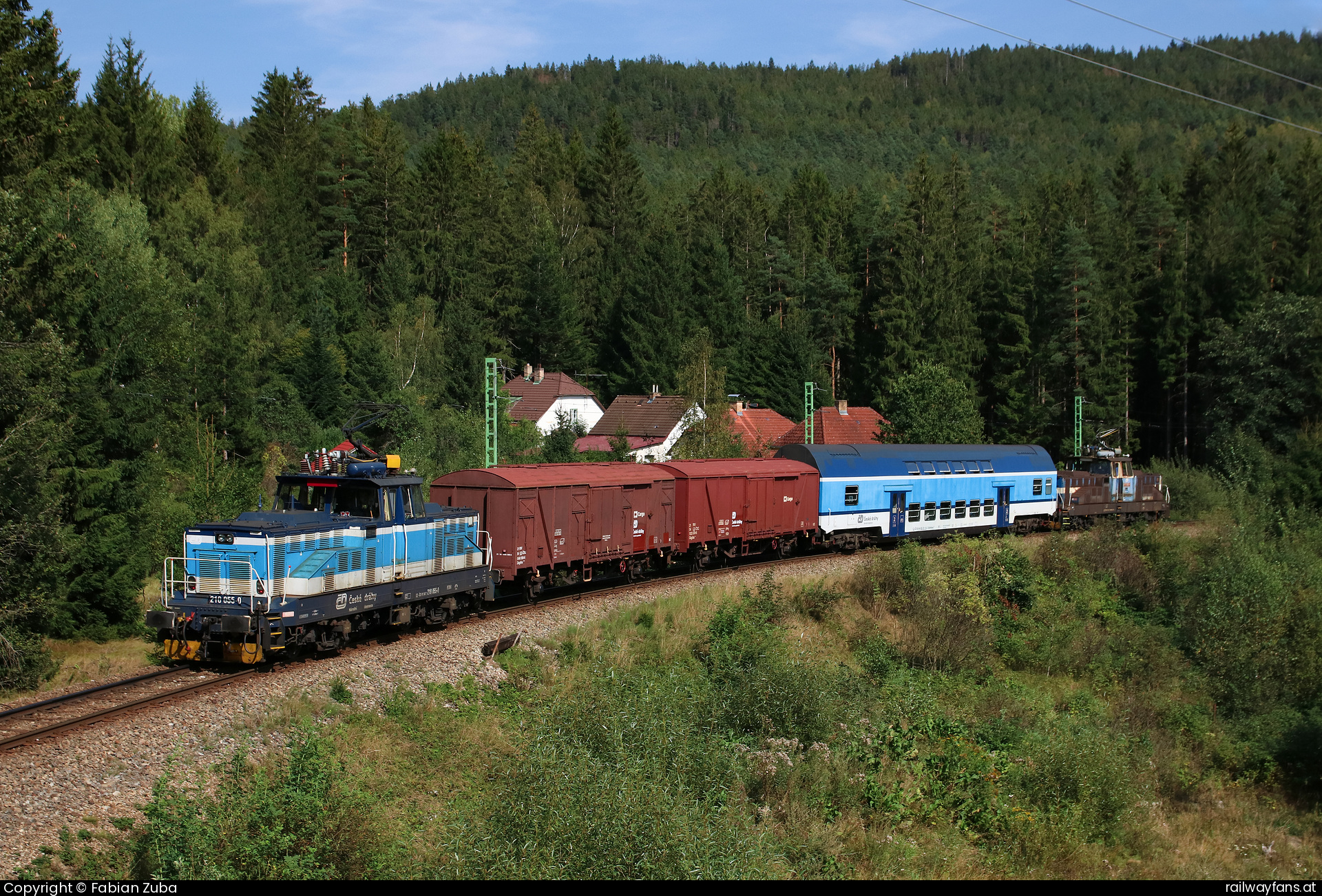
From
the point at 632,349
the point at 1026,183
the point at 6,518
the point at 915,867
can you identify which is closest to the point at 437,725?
the point at 915,867

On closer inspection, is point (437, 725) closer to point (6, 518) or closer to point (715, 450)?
point (6, 518)

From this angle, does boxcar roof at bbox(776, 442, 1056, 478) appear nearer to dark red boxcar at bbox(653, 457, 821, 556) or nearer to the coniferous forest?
dark red boxcar at bbox(653, 457, 821, 556)

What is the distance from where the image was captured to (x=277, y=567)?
16406 mm

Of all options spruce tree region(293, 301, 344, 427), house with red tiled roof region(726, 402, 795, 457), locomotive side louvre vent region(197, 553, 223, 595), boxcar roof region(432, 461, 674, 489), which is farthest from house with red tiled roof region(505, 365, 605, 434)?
locomotive side louvre vent region(197, 553, 223, 595)

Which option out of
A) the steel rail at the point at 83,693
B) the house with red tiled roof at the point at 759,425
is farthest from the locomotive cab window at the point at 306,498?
the house with red tiled roof at the point at 759,425

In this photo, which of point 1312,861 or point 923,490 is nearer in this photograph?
point 1312,861

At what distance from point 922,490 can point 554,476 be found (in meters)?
16.0

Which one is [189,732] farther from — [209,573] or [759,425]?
[759,425]

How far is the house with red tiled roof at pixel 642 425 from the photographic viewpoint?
59.9m

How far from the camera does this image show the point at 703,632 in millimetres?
22109

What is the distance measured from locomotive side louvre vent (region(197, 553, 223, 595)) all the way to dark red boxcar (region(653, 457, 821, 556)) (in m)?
13.7

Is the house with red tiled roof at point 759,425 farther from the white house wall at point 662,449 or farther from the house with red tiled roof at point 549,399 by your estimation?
the house with red tiled roof at point 549,399

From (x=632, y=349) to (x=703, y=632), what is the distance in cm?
5098

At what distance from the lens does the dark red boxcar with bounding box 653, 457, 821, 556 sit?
28.0 m
